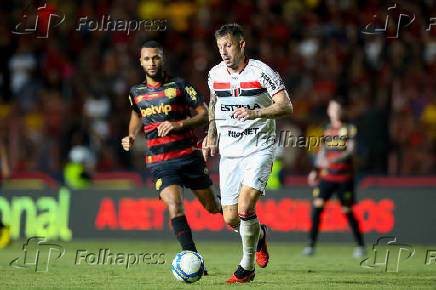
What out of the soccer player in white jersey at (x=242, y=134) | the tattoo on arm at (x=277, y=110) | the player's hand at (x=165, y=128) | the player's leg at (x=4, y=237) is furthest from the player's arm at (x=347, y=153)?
the player's leg at (x=4, y=237)

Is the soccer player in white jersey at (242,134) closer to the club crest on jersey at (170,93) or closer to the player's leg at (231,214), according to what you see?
the player's leg at (231,214)

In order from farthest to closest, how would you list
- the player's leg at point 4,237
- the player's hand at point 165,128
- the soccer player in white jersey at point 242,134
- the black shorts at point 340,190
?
the player's leg at point 4,237 < the black shorts at point 340,190 < the player's hand at point 165,128 < the soccer player in white jersey at point 242,134

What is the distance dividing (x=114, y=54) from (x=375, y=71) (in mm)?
5832

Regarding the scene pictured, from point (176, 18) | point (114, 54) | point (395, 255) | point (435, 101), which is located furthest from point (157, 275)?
point (176, 18)

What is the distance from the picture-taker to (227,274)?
9273 mm

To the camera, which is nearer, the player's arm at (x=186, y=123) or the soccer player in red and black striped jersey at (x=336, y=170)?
the player's arm at (x=186, y=123)

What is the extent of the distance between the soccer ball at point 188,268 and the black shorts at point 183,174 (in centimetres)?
107

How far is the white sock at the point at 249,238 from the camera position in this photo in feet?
27.0

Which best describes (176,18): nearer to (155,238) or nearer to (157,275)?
(155,238)

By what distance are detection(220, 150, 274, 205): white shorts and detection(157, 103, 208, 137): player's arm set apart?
1.87 feet

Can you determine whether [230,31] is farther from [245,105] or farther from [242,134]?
[242,134]

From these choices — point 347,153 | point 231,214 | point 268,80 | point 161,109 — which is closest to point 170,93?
point 161,109

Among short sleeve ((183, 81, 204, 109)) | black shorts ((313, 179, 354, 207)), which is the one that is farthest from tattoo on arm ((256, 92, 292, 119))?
black shorts ((313, 179, 354, 207))

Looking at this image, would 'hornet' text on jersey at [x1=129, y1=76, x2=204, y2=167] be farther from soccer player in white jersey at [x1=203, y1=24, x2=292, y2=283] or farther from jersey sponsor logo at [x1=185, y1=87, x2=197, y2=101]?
soccer player in white jersey at [x1=203, y1=24, x2=292, y2=283]
